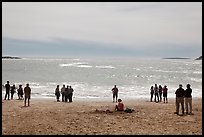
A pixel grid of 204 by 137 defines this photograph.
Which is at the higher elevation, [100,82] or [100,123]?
[100,82]

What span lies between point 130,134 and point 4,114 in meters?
7.26

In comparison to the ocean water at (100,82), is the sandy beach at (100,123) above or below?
below

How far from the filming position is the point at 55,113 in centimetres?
1602

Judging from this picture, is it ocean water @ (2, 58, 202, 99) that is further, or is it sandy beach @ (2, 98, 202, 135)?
ocean water @ (2, 58, 202, 99)

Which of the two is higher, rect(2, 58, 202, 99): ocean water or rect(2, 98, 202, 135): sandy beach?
rect(2, 58, 202, 99): ocean water

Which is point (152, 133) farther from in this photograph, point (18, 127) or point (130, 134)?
point (18, 127)

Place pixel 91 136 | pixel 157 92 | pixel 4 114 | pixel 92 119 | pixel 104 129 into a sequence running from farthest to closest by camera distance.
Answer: pixel 157 92 → pixel 4 114 → pixel 92 119 → pixel 104 129 → pixel 91 136

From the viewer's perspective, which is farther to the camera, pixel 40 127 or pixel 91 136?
pixel 40 127

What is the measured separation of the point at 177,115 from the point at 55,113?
258 inches

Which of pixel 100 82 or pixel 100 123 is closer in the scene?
pixel 100 123

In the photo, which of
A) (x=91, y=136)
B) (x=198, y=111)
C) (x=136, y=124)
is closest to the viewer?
(x=91, y=136)

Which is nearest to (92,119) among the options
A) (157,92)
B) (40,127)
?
(40,127)

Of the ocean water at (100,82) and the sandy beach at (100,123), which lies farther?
the ocean water at (100,82)

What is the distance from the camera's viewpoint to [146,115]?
15852 millimetres
